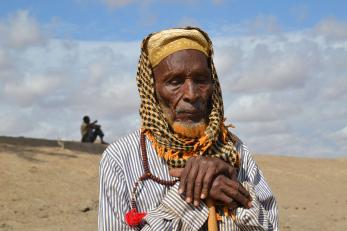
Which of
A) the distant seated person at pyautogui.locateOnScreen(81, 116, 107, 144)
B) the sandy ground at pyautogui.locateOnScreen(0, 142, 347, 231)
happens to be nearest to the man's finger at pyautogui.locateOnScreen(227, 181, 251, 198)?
the sandy ground at pyautogui.locateOnScreen(0, 142, 347, 231)

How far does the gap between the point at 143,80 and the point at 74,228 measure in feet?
24.6

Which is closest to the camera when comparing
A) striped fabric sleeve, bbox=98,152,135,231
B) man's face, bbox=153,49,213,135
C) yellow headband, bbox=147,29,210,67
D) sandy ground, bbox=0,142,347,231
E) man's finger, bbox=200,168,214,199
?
man's finger, bbox=200,168,214,199

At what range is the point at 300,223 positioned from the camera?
40.3 feet

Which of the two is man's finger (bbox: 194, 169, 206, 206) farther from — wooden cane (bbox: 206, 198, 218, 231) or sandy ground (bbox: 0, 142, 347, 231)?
sandy ground (bbox: 0, 142, 347, 231)

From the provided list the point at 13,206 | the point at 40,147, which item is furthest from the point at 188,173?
the point at 40,147

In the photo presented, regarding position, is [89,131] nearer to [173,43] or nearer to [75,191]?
[75,191]

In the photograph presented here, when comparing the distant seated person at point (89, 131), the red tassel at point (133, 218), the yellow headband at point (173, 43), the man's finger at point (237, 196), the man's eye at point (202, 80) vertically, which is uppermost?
the distant seated person at point (89, 131)

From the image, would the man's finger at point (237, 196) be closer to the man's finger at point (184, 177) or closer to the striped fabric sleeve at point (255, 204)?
the striped fabric sleeve at point (255, 204)

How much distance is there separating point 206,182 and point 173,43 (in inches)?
30.8

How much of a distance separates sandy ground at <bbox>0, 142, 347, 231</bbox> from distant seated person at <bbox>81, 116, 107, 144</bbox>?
4670mm

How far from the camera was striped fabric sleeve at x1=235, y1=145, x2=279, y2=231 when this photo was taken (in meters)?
2.94

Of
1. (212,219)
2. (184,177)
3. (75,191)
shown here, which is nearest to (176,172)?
(184,177)

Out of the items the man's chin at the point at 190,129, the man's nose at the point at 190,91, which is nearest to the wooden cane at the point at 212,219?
the man's chin at the point at 190,129

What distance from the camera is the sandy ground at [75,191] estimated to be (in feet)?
37.1
